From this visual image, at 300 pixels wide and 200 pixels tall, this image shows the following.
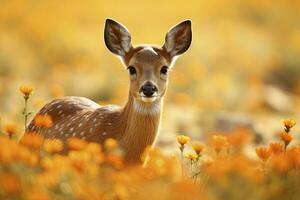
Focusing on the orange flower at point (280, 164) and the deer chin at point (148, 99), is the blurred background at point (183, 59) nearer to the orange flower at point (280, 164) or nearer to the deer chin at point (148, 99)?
the deer chin at point (148, 99)

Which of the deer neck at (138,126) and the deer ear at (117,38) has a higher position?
the deer ear at (117,38)

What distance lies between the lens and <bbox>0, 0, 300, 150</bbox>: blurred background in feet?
59.5

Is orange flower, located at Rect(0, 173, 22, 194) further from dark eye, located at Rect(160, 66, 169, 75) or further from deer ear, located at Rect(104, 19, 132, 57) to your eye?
deer ear, located at Rect(104, 19, 132, 57)

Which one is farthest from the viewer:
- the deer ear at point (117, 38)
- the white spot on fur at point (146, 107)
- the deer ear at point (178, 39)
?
the deer ear at point (178, 39)

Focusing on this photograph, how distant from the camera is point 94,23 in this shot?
106 feet

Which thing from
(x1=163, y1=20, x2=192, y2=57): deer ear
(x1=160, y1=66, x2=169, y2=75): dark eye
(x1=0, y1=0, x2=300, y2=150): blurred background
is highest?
(x1=163, y1=20, x2=192, y2=57): deer ear

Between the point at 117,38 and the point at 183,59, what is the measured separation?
605 inches

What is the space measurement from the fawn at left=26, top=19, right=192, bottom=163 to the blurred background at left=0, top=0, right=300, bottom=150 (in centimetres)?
237

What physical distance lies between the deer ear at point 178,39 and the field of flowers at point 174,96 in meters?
0.98

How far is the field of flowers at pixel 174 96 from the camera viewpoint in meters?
5.98

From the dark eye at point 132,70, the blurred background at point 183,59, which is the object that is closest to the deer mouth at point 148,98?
the dark eye at point 132,70

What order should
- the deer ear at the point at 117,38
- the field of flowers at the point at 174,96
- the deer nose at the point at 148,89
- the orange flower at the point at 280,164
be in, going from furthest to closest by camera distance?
the deer ear at the point at 117,38, the deer nose at the point at 148,89, the orange flower at the point at 280,164, the field of flowers at the point at 174,96

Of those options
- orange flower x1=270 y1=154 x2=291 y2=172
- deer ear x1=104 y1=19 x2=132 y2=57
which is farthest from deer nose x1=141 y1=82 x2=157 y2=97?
orange flower x1=270 y1=154 x2=291 y2=172

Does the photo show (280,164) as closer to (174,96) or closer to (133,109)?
(133,109)
